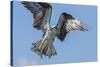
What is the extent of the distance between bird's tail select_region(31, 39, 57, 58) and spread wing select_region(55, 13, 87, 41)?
14cm

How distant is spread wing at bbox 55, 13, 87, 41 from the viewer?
2283 mm

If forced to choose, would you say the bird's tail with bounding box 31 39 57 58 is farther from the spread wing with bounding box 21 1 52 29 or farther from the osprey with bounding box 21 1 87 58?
the spread wing with bounding box 21 1 52 29

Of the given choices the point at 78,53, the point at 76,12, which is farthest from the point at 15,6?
the point at 78,53

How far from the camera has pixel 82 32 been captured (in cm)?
237

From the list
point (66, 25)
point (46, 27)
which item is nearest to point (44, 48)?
point (46, 27)

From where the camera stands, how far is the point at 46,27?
2234 mm

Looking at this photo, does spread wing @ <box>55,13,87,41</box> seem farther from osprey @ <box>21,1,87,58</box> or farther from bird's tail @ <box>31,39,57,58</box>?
bird's tail @ <box>31,39,57,58</box>

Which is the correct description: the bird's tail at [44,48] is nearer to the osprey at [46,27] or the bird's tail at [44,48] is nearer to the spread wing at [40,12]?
the osprey at [46,27]

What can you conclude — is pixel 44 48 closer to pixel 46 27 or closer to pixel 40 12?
pixel 46 27

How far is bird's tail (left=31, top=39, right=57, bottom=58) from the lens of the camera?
2201 millimetres

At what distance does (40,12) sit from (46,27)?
16 cm

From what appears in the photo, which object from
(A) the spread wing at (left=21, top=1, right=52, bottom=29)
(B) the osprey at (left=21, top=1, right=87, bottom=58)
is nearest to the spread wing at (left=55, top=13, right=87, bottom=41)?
(B) the osprey at (left=21, top=1, right=87, bottom=58)

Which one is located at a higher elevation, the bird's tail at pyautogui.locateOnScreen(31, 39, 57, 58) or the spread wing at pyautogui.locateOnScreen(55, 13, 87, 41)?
the spread wing at pyautogui.locateOnScreen(55, 13, 87, 41)
